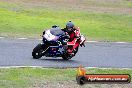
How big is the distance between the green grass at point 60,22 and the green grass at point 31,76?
1055 cm

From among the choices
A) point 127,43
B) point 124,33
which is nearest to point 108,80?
point 127,43

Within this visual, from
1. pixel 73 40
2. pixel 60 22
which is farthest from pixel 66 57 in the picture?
pixel 60 22

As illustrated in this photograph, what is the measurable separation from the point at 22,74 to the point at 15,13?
21217mm

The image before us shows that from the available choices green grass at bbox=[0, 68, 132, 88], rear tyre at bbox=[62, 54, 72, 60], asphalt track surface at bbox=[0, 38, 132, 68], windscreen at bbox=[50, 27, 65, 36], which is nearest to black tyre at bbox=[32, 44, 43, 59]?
asphalt track surface at bbox=[0, 38, 132, 68]

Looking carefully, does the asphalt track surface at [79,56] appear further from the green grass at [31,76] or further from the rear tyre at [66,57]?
the green grass at [31,76]

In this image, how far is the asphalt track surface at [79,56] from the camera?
576 inches

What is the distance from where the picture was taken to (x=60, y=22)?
29.5m

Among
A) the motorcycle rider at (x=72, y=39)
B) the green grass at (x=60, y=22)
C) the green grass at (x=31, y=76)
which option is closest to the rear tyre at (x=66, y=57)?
the motorcycle rider at (x=72, y=39)

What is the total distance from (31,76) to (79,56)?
6383 millimetres

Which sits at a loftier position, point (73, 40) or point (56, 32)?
point (56, 32)

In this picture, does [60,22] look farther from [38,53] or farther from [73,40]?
[38,53]

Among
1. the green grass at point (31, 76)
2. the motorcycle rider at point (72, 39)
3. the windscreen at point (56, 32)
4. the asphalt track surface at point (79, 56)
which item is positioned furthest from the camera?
the motorcycle rider at point (72, 39)

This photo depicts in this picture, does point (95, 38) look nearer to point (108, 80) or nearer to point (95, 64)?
point (95, 64)

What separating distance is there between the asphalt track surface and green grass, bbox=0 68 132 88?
4.67 feet
